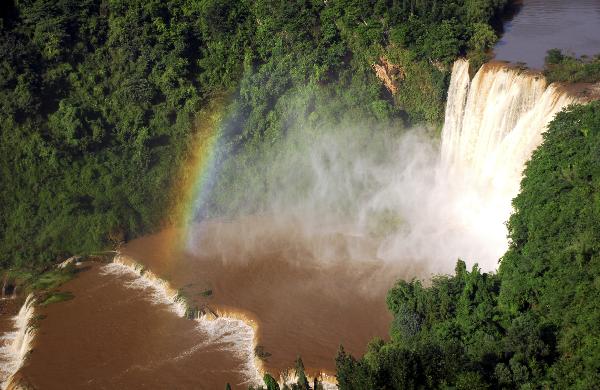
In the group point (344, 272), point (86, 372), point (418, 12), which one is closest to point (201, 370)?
point (86, 372)

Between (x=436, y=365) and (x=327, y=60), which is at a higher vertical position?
(x=327, y=60)

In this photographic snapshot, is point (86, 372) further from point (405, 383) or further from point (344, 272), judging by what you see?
point (405, 383)

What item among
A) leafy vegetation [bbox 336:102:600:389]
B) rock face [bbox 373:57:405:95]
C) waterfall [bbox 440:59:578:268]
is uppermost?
rock face [bbox 373:57:405:95]

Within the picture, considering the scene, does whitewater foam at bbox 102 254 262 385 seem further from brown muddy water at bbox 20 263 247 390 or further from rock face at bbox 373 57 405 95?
rock face at bbox 373 57 405 95

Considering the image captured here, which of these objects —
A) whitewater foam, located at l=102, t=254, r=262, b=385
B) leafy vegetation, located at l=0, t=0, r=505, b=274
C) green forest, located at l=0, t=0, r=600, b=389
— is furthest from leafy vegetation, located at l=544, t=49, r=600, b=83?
whitewater foam, located at l=102, t=254, r=262, b=385

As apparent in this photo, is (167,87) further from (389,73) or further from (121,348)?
(121,348)

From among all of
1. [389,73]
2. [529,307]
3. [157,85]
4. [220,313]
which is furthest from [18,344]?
[389,73]

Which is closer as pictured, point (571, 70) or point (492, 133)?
point (571, 70)
